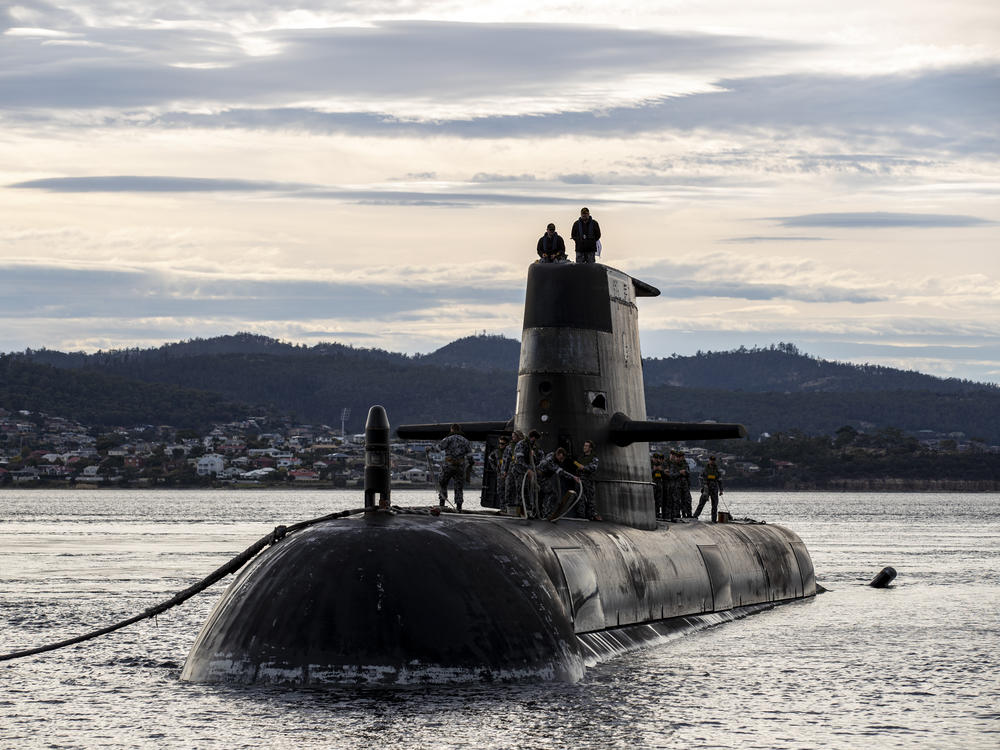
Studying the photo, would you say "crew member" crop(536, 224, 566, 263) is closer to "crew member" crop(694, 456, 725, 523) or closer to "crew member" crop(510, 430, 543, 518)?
"crew member" crop(510, 430, 543, 518)

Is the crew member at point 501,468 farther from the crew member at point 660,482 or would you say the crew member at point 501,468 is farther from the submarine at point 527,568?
the crew member at point 660,482

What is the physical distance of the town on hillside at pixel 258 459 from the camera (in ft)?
579

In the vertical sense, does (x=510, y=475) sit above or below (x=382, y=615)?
above

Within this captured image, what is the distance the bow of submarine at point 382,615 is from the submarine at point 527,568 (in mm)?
17

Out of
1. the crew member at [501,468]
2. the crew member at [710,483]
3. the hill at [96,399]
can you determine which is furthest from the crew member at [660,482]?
the hill at [96,399]

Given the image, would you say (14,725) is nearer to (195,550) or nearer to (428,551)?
(428,551)

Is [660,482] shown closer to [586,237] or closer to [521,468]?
[586,237]

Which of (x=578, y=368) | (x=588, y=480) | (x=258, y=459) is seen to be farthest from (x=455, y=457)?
(x=258, y=459)

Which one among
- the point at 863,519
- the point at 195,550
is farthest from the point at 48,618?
the point at 863,519

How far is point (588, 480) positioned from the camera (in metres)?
21.2

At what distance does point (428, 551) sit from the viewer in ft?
48.9

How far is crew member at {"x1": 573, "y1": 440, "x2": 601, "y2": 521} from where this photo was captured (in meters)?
20.8

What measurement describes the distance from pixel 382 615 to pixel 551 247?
887cm

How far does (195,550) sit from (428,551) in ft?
124
